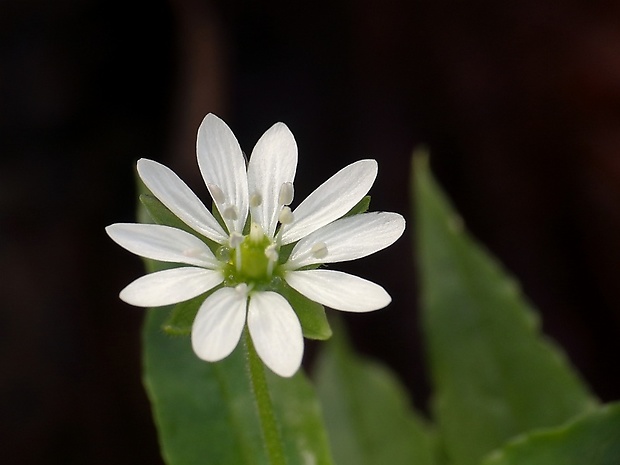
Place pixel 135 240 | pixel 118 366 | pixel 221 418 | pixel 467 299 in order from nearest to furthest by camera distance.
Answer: pixel 135 240, pixel 221 418, pixel 467 299, pixel 118 366

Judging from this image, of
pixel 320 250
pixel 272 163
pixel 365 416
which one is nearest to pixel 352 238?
pixel 320 250

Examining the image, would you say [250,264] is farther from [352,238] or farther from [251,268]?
[352,238]

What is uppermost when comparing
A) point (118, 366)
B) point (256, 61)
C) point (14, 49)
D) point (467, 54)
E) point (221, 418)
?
point (14, 49)

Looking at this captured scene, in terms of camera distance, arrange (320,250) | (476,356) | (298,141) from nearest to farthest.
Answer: (320,250), (476,356), (298,141)

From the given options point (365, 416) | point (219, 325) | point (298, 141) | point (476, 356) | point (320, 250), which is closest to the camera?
point (219, 325)

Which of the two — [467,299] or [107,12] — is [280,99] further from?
[467,299]

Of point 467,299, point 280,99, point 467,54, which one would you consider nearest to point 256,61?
point 280,99

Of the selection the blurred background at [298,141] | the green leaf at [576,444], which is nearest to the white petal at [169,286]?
the green leaf at [576,444]

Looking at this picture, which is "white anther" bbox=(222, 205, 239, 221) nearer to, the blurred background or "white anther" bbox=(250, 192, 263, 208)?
"white anther" bbox=(250, 192, 263, 208)
